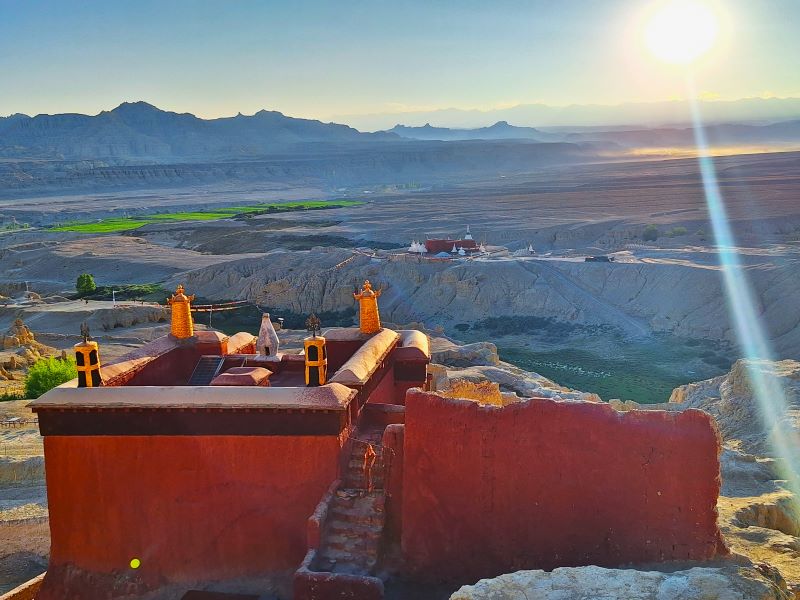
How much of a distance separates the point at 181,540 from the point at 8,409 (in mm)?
13046

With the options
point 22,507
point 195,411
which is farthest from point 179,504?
point 22,507

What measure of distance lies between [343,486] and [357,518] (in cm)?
55

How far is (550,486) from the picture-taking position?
8.40 meters

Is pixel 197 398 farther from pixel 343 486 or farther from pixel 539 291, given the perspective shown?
pixel 539 291

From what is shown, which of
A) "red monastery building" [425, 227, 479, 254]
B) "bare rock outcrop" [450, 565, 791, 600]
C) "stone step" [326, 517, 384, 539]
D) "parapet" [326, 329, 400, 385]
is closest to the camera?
"bare rock outcrop" [450, 565, 791, 600]

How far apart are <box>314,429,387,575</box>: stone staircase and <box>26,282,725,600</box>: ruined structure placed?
0.06 ft

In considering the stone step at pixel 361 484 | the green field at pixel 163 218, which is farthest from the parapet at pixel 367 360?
the green field at pixel 163 218

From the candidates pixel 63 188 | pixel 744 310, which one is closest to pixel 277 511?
pixel 744 310

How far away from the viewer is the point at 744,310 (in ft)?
114

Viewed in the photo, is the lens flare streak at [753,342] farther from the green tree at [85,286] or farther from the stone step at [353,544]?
the green tree at [85,286]

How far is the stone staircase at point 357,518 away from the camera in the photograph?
8.52 m

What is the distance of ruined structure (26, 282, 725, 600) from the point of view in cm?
811

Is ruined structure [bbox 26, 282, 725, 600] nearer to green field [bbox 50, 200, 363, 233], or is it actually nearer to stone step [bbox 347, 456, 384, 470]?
stone step [bbox 347, 456, 384, 470]

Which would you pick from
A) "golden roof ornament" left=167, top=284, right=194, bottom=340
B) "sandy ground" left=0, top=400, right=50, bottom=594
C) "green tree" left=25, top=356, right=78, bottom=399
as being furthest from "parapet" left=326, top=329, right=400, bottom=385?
"green tree" left=25, top=356, right=78, bottom=399
